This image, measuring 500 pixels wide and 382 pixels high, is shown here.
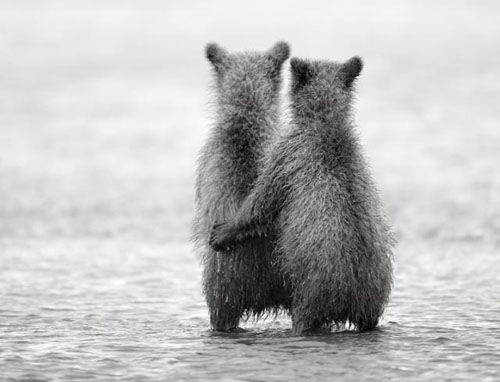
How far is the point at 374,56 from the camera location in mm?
27109

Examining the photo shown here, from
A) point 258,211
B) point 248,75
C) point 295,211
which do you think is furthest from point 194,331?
point 248,75

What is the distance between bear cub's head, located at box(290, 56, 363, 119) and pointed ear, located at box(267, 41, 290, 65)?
0.54 metres

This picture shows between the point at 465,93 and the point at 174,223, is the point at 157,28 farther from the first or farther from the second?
the point at 174,223

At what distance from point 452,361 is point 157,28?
27.0 m

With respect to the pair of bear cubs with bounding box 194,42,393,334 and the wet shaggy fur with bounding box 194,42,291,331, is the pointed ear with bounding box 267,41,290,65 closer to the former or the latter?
the wet shaggy fur with bounding box 194,42,291,331

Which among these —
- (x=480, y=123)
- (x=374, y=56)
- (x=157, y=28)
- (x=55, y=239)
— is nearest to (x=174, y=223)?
(x=55, y=239)

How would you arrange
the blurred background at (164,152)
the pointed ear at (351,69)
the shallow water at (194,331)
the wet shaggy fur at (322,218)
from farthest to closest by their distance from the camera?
the blurred background at (164,152) → the pointed ear at (351,69) → the wet shaggy fur at (322,218) → the shallow water at (194,331)

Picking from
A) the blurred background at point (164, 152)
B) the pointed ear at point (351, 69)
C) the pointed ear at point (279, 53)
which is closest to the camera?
the pointed ear at point (351, 69)

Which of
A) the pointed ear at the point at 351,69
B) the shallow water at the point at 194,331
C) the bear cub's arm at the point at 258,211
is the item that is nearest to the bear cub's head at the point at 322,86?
the pointed ear at the point at 351,69

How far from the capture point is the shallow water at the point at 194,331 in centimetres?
632

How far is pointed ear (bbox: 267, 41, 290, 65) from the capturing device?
8.25 m

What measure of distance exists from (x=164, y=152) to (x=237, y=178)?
11751 mm

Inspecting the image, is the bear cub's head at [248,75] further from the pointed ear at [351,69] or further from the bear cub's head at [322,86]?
the pointed ear at [351,69]

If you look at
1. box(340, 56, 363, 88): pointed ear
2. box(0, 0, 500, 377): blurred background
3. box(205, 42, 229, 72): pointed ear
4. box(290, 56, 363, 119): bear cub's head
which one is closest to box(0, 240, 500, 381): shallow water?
box(0, 0, 500, 377): blurred background
